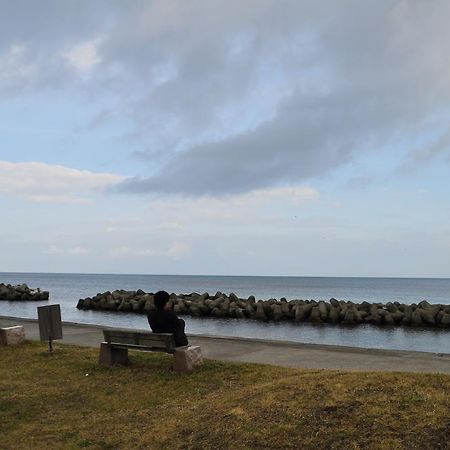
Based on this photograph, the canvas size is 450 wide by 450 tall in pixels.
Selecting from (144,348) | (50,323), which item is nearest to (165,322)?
(144,348)

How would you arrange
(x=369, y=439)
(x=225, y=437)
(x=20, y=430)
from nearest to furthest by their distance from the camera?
(x=369, y=439) < (x=225, y=437) < (x=20, y=430)

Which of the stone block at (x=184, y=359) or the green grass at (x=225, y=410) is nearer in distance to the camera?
the green grass at (x=225, y=410)

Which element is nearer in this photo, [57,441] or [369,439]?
[369,439]

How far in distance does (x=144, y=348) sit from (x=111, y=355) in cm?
72

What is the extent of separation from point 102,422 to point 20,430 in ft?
2.83

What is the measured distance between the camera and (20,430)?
605 cm

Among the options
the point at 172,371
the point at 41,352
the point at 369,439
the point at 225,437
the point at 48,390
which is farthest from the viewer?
the point at 41,352

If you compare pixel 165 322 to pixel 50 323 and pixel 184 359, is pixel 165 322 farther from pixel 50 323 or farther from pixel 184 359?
pixel 50 323

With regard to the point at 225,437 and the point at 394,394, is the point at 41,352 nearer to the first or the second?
the point at 225,437

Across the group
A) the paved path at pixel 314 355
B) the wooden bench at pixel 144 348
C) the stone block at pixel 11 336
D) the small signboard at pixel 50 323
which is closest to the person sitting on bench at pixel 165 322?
the wooden bench at pixel 144 348

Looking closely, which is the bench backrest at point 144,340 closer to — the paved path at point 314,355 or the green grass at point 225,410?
the green grass at point 225,410

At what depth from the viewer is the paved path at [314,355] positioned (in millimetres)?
8688

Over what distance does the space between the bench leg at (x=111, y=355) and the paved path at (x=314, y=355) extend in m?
1.59

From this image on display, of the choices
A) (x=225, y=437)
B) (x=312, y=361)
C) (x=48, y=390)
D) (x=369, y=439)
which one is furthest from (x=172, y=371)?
(x=369, y=439)
